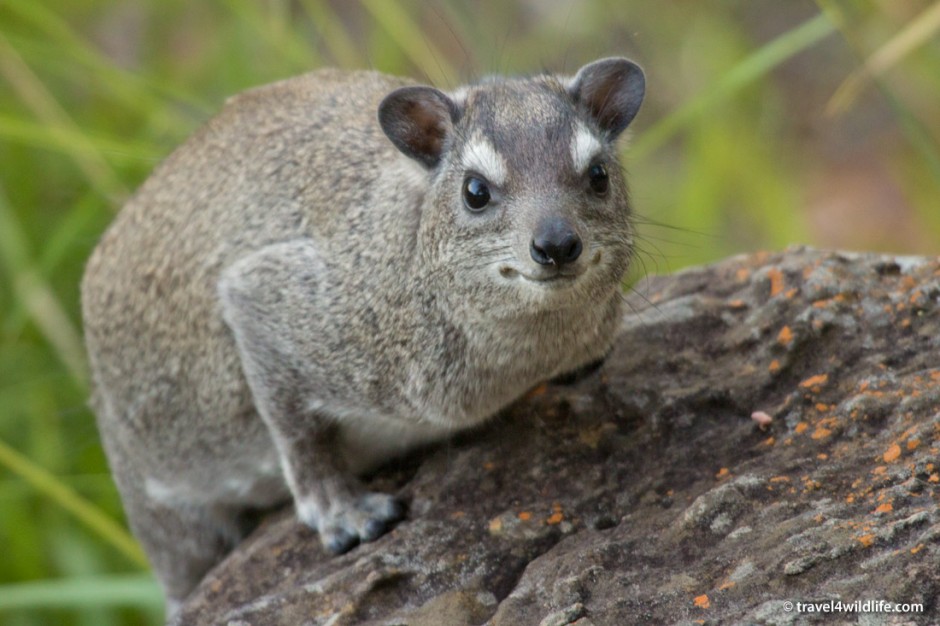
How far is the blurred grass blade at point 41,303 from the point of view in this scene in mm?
7488

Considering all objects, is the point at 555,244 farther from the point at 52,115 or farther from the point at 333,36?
the point at 52,115

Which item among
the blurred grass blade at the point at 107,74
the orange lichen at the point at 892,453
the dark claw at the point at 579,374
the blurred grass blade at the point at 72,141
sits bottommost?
the orange lichen at the point at 892,453

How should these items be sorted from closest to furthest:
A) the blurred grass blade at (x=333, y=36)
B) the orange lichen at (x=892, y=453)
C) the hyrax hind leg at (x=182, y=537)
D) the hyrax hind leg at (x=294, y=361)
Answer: the orange lichen at (x=892, y=453) < the hyrax hind leg at (x=294, y=361) < the hyrax hind leg at (x=182, y=537) < the blurred grass blade at (x=333, y=36)

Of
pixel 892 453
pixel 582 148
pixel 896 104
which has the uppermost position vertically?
pixel 896 104

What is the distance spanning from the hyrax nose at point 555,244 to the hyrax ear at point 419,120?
0.91 meters

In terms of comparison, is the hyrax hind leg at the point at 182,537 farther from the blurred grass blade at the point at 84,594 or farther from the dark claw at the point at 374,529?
the dark claw at the point at 374,529

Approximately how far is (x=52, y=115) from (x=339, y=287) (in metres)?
3.42

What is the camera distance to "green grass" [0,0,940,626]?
21.3ft

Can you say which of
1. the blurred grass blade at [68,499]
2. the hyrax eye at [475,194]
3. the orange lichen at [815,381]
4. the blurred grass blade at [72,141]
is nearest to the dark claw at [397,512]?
the hyrax eye at [475,194]

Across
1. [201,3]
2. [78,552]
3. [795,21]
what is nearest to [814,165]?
[795,21]

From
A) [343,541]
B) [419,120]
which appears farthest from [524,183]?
[343,541]

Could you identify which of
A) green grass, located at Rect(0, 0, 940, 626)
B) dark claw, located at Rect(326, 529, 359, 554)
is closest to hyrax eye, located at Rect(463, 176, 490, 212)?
green grass, located at Rect(0, 0, 940, 626)

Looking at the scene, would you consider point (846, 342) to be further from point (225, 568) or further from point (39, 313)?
point (39, 313)

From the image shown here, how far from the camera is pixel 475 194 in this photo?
4598 millimetres
